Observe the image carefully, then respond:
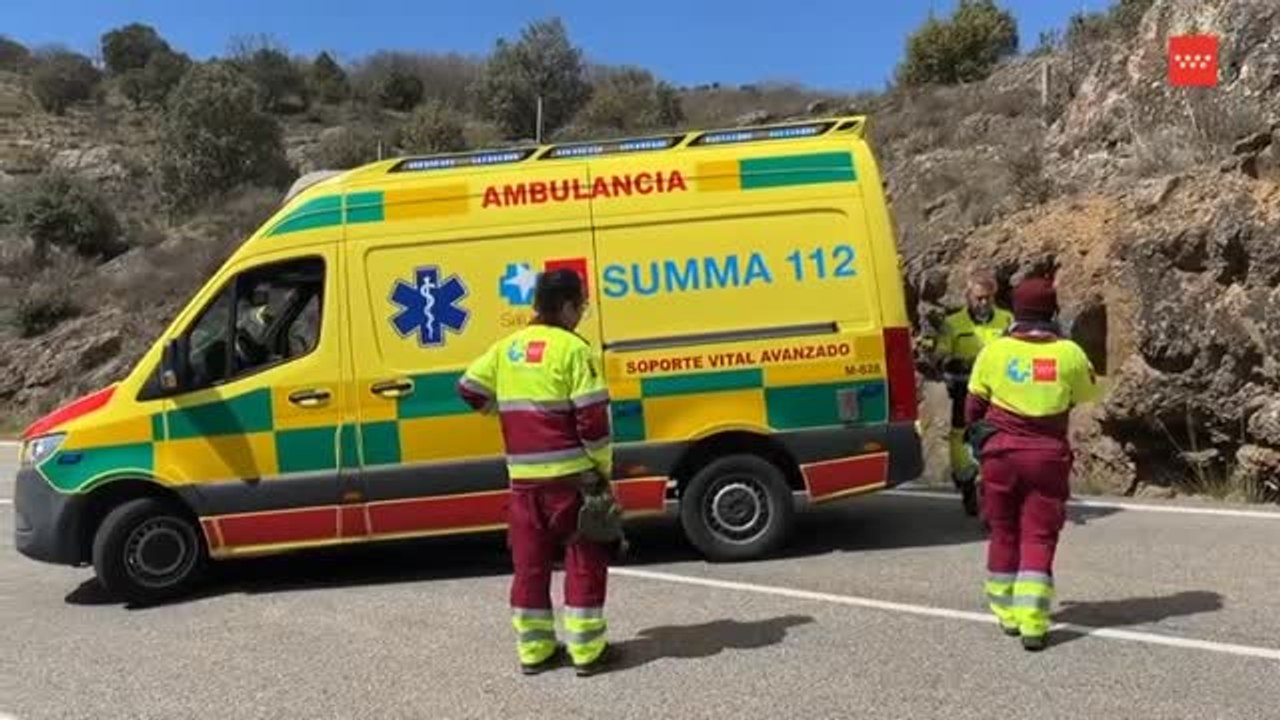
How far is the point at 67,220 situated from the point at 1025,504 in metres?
39.1

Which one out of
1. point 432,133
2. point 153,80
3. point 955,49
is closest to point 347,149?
point 432,133

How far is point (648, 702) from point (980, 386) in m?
2.23

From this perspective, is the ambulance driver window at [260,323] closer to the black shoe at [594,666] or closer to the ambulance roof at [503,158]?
the ambulance roof at [503,158]

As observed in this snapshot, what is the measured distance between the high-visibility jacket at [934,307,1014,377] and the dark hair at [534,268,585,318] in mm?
4189

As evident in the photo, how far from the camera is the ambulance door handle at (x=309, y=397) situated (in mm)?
7621

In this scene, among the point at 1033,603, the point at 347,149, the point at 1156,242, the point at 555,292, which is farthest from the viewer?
the point at 347,149

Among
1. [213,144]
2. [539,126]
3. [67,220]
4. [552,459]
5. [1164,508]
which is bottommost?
[1164,508]

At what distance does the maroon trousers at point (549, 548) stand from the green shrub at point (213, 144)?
39106mm

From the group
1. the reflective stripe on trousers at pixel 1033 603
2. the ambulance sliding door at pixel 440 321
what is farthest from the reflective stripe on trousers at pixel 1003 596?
the ambulance sliding door at pixel 440 321

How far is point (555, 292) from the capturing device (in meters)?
5.73

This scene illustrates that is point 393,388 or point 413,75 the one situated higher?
point 413,75

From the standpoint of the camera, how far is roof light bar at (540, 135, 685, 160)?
7.99 metres

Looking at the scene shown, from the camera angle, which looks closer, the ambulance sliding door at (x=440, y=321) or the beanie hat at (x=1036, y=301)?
the beanie hat at (x=1036, y=301)

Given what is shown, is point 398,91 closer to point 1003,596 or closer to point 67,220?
point 67,220
